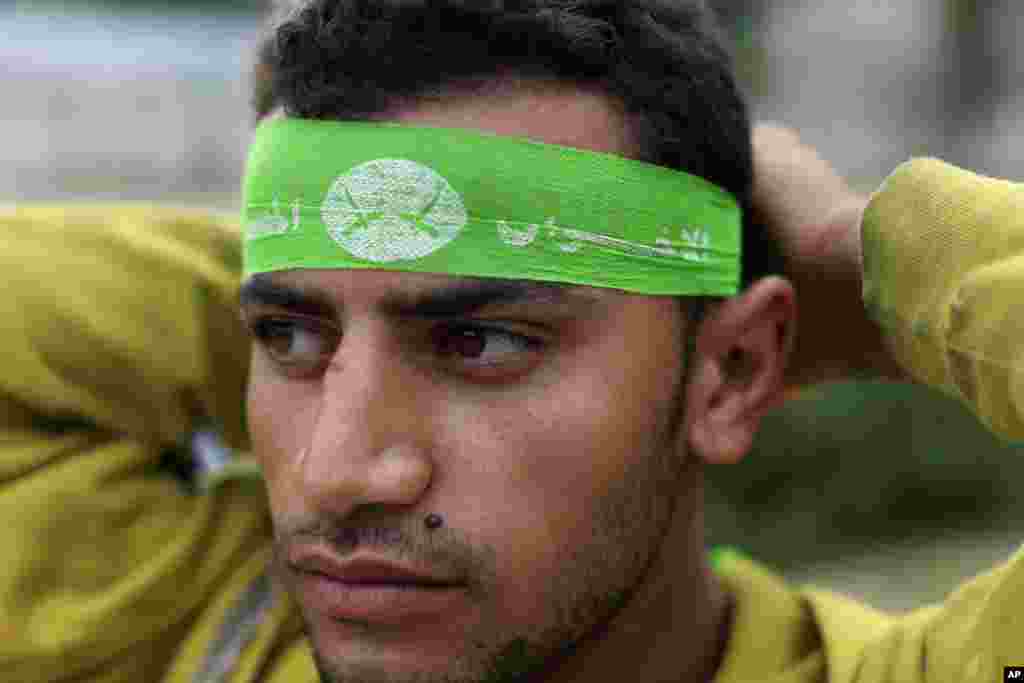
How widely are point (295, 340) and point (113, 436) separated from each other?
60 cm

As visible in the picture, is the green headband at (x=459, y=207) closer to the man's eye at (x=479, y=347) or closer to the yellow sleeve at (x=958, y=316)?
the man's eye at (x=479, y=347)

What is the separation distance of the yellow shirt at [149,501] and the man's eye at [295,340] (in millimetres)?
381

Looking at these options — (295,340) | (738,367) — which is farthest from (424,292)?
(738,367)

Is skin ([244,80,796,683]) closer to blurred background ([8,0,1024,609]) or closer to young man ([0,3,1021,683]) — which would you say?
young man ([0,3,1021,683])

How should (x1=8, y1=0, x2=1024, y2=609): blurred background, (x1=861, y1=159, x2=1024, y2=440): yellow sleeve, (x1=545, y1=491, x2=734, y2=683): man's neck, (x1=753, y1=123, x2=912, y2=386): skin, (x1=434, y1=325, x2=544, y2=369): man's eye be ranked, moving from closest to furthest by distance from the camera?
(x1=861, y1=159, x2=1024, y2=440): yellow sleeve → (x1=434, y1=325, x2=544, y2=369): man's eye → (x1=545, y1=491, x2=734, y2=683): man's neck → (x1=753, y1=123, x2=912, y2=386): skin → (x1=8, y1=0, x2=1024, y2=609): blurred background

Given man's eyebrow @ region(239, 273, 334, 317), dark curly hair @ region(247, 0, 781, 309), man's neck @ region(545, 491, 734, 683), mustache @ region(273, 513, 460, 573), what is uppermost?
dark curly hair @ region(247, 0, 781, 309)

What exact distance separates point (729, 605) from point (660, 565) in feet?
0.82

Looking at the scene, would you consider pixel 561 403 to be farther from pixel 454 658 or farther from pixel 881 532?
pixel 881 532

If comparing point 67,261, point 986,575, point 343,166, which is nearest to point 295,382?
point 343,166

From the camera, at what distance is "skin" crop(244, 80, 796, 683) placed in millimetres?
1696

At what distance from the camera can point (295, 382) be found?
1.89m

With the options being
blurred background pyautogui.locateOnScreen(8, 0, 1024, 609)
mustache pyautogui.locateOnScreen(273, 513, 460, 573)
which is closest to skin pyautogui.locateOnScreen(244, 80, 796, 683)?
mustache pyautogui.locateOnScreen(273, 513, 460, 573)

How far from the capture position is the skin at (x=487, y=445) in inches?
66.8

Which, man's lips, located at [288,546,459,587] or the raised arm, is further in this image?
man's lips, located at [288,546,459,587]
